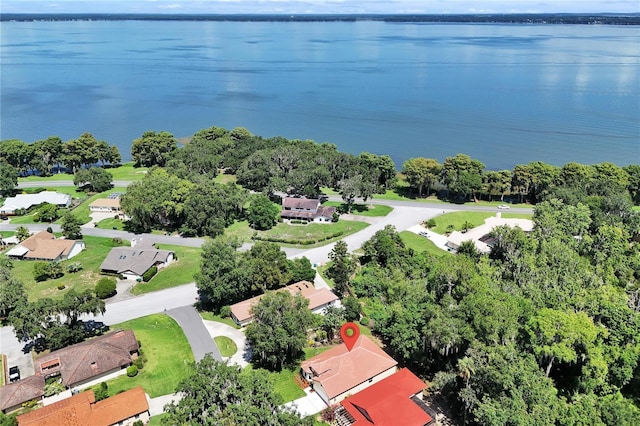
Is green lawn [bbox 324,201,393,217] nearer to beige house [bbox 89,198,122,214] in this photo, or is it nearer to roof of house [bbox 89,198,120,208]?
beige house [bbox 89,198,122,214]

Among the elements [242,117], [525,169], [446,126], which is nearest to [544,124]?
[446,126]

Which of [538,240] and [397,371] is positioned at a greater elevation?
[538,240]

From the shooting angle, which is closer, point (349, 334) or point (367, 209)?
point (349, 334)

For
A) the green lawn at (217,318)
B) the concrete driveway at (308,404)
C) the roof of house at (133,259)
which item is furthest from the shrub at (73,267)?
the concrete driveway at (308,404)

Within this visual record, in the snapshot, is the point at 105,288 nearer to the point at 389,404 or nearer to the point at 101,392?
the point at 101,392

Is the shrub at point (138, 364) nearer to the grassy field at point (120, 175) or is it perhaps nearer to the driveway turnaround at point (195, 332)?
the driveway turnaround at point (195, 332)

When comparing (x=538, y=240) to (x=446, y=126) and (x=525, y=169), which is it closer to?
(x=525, y=169)

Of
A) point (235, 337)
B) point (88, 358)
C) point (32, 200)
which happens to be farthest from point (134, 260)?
point (32, 200)
